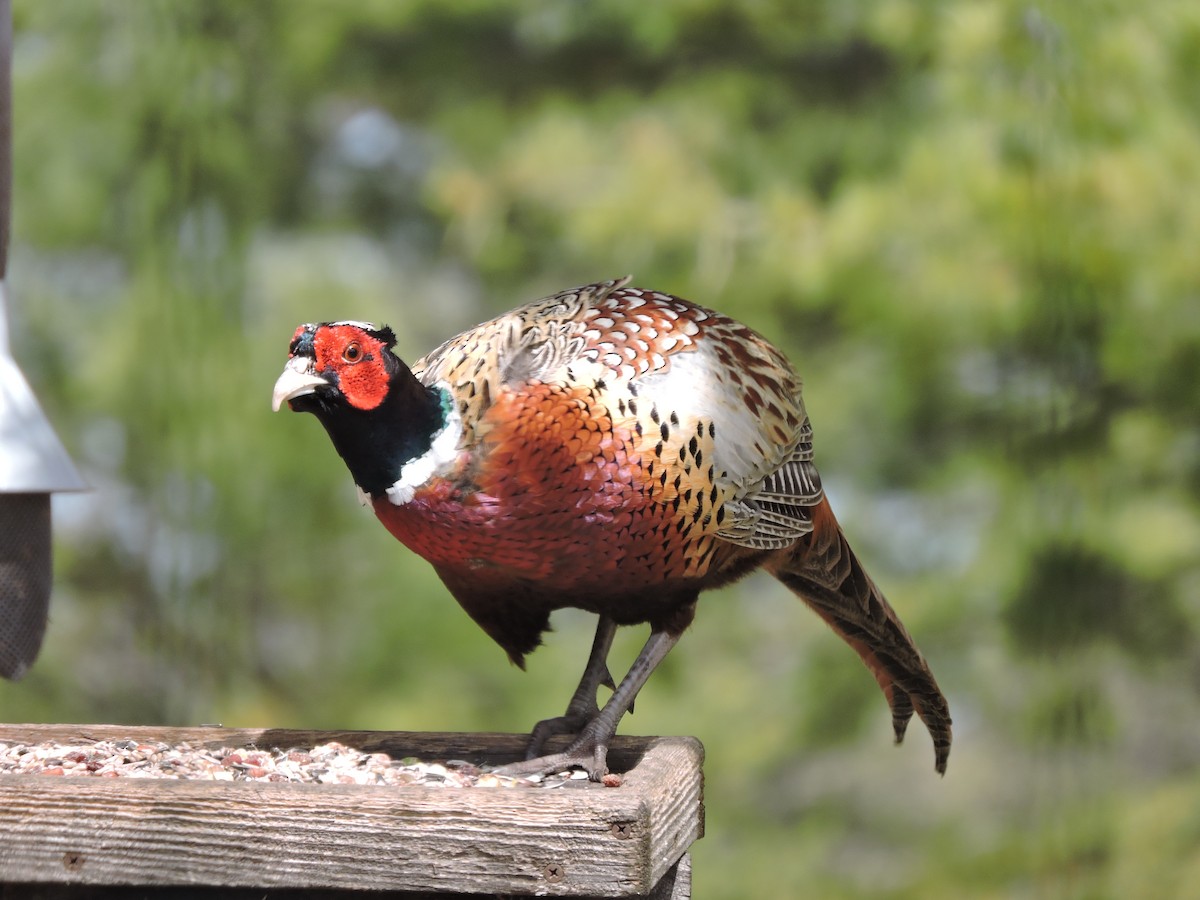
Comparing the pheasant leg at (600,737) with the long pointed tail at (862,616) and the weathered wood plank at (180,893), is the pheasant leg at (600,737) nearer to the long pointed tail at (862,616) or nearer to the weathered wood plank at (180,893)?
the long pointed tail at (862,616)

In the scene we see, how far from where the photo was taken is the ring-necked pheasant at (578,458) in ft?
6.04

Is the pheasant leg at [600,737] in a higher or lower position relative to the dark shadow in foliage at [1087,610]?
higher

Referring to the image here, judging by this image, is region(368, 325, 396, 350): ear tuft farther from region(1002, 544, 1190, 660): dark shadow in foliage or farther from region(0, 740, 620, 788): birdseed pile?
region(1002, 544, 1190, 660): dark shadow in foliage

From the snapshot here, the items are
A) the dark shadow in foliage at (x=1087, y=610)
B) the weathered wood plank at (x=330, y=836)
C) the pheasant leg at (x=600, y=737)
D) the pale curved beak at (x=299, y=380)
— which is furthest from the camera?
the dark shadow in foliage at (x=1087, y=610)

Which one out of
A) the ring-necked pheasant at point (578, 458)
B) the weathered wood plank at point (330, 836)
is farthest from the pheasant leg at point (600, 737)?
the weathered wood plank at point (330, 836)

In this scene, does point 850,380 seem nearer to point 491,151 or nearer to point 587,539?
point 491,151

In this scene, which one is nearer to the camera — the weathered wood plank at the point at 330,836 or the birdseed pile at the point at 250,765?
the weathered wood plank at the point at 330,836

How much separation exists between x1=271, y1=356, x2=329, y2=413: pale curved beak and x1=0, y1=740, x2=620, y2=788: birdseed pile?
1.63 feet

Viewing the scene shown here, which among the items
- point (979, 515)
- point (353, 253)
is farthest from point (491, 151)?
point (979, 515)

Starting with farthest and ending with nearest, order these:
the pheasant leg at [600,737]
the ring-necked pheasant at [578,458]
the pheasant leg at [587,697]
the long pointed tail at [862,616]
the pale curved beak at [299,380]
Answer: the long pointed tail at [862,616] → the pheasant leg at [587,697] → the pheasant leg at [600,737] → the ring-necked pheasant at [578,458] → the pale curved beak at [299,380]

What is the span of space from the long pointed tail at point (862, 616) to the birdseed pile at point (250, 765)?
64 centimetres

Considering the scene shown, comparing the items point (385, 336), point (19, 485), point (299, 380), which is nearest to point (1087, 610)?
point (385, 336)

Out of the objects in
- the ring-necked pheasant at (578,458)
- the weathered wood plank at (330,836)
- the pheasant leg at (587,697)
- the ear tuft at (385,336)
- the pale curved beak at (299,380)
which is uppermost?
the ear tuft at (385,336)

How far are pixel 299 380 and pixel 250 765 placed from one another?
0.55 meters
